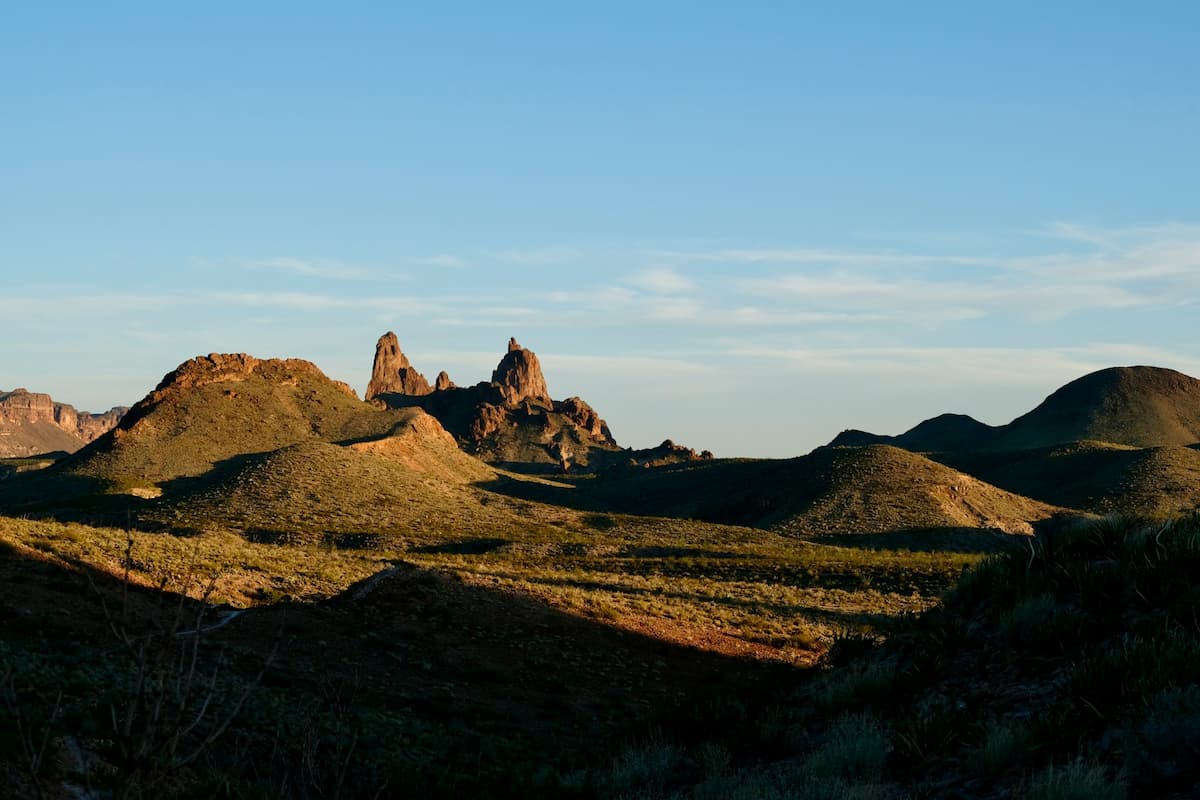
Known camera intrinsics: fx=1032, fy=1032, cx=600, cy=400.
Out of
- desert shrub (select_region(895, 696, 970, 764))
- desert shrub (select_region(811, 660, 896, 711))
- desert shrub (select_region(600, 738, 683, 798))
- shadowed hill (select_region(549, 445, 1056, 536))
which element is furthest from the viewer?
shadowed hill (select_region(549, 445, 1056, 536))

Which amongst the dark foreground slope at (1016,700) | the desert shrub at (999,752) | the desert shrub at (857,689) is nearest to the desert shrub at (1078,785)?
the dark foreground slope at (1016,700)

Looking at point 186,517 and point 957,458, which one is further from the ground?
point 957,458

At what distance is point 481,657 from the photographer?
3006 cm

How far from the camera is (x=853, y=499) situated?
4348 inches

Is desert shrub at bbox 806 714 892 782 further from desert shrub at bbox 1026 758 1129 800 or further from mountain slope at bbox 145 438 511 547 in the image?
mountain slope at bbox 145 438 511 547

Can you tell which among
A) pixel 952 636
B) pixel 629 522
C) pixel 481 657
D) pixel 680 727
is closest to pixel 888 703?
pixel 952 636

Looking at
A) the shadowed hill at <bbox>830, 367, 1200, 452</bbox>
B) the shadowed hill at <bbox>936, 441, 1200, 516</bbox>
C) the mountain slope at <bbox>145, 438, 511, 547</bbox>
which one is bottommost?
the mountain slope at <bbox>145, 438, 511, 547</bbox>

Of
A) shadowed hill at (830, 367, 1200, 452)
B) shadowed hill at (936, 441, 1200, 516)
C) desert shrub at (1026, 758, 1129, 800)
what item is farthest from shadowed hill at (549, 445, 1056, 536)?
desert shrub at (1026, 758, 1129, 800)

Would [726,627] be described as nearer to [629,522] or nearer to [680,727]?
[680,727]

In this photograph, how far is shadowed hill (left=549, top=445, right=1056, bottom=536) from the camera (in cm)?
10400

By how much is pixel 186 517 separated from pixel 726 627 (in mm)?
59918

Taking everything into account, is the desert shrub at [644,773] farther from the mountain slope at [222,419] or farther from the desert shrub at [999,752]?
the mountain slope at [222,419]

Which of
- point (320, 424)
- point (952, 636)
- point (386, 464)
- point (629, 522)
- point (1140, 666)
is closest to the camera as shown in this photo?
point (1140, 666)

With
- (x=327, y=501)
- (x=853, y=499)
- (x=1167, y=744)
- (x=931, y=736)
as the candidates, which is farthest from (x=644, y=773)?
(x=853, y=499)
